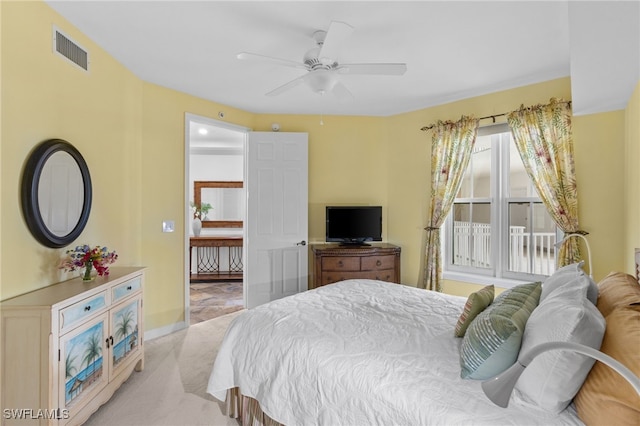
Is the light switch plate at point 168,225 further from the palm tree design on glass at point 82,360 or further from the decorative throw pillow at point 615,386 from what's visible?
the decorative throw pillow at point 615,386

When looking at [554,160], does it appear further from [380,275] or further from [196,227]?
[196,227]

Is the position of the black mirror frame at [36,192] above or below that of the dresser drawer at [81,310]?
above

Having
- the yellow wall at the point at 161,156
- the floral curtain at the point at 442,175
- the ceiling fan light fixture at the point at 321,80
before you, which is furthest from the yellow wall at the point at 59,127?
the floral curtain at the point at 442,175

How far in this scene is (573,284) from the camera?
151 cm

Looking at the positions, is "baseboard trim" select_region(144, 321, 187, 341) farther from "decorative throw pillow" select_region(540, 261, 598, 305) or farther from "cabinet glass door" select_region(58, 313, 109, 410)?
"decorative throw pillow" select_region(540, 261, 598, 305)

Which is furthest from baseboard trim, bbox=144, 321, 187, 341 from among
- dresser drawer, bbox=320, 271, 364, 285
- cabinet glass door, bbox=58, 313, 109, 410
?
dresser drawer, bbox=320, 271, 364, 285

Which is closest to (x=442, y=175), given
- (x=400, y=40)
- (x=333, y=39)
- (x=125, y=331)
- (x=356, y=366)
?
(x=400, y=40)

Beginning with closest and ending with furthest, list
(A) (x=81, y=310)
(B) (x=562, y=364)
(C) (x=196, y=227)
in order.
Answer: (B) (x=562, y=364) < (A) (x=81, y=310) < (C) (x=196, y=227)

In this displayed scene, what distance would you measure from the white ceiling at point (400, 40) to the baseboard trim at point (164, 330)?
260 centimetres

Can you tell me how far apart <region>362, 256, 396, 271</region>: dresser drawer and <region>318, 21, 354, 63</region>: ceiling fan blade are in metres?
2.37

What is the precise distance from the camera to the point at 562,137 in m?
3.02

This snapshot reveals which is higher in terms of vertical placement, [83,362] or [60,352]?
[60,352]

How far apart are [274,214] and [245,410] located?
2631mm

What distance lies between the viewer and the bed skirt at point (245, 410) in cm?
181
